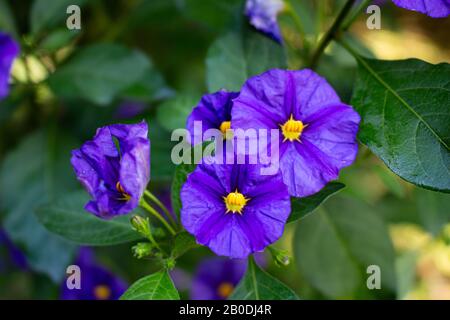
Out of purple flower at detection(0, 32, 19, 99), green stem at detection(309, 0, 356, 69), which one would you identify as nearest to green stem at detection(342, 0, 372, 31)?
green stem at detection(309, 0, 356, 69)

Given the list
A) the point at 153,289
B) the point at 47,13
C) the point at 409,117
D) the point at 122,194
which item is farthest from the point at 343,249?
the point at 47,13

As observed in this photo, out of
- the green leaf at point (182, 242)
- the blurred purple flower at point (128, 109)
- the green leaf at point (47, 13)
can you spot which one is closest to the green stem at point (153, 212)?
the green leaf at point (182, 242)

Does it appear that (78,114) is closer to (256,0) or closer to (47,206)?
(47,206)

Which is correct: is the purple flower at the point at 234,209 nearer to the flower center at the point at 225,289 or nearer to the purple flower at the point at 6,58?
the purple flower at the point at 6,58

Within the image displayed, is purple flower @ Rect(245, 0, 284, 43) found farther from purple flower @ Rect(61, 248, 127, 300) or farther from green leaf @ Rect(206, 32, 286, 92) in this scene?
purple flower @ Rect(61, 248, 127, 300)
